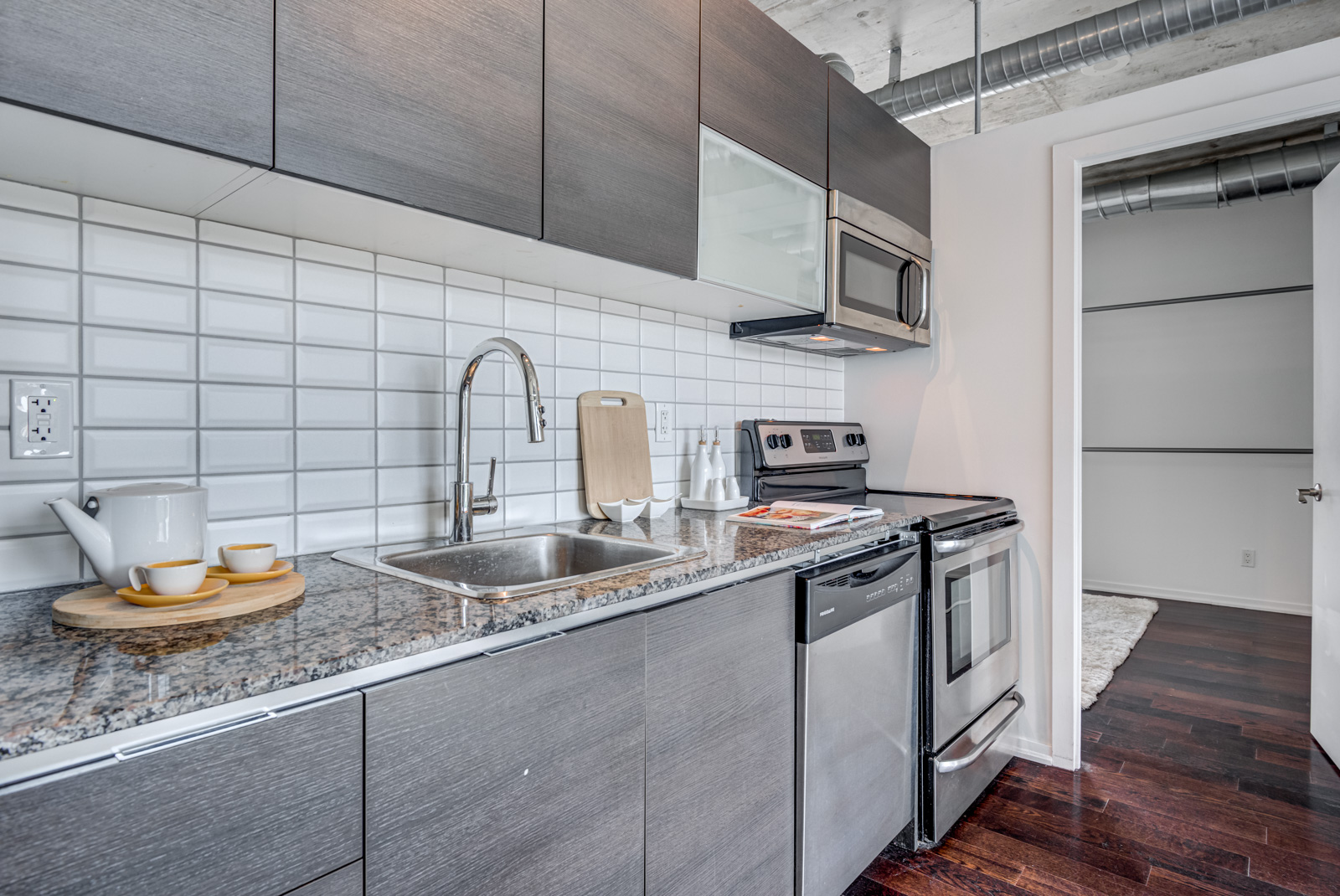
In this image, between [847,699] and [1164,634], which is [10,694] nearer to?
[847,699]

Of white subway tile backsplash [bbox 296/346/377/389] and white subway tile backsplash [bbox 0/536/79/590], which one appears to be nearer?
white subway tile backsplash [bbox 0/536/79/590]

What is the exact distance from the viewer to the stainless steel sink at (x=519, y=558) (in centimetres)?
127

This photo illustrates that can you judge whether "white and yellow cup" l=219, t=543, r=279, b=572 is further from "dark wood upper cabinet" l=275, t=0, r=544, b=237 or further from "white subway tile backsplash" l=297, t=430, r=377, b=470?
"dark wood upper cabinet" l=275, t=0, r=544, b=237

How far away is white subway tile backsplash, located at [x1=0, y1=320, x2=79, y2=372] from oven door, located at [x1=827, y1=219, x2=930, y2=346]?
173 cm

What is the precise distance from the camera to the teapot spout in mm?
881

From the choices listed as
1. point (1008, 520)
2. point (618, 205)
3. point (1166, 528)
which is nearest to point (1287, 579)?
point (1166, 528)

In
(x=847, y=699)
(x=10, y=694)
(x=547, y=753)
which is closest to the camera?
(x=10, y=694)

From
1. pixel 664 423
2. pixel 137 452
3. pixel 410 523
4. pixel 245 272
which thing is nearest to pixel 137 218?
pixel 245 272

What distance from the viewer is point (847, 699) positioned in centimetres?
155

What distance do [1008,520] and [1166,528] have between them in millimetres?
3174

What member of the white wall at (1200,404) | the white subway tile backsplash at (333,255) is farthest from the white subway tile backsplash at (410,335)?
the white wall at (1200,404)

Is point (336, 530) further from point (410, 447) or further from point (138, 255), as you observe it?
point (138, 255)

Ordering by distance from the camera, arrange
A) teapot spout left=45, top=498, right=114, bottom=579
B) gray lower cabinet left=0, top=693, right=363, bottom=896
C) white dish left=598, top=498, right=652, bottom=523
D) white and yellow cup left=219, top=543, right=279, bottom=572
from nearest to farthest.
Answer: gray lower cabinet left=0, top=693, right=363, bottom=896 < teapot spout left=45, top=498, right=114, bottom=579 < white and yellow cup left=219, top=543, right=279, bottom=572 < white dish left=598, top=498, right=652, bottom=523

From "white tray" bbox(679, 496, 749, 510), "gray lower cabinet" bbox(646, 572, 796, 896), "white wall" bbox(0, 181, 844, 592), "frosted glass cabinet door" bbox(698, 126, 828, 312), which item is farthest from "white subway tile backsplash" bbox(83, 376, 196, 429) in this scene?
"white tray" bbox(679, 496, 749, 510)
